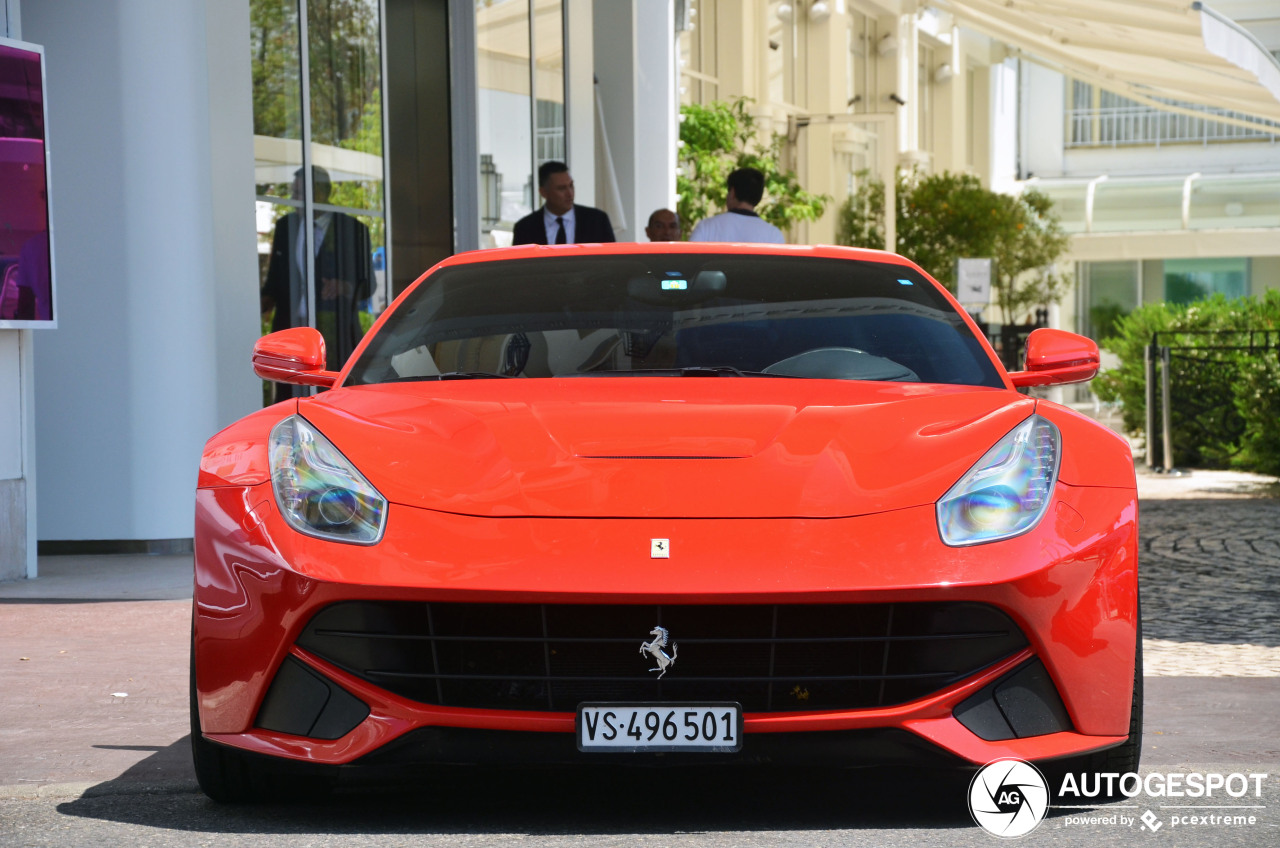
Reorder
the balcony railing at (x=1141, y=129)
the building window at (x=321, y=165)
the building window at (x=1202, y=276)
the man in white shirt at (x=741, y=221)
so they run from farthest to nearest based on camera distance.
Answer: the balcony railing at (x=1141, y=129) → the building window at (x=1202, y=276) → the building window at (x=321, y=165) → the man in white shirt at (x=741, y=221)

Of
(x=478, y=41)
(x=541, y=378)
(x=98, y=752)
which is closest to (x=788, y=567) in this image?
(x=541, y=378)

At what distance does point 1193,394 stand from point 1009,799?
1250 cm

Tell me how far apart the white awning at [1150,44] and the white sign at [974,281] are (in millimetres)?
2621

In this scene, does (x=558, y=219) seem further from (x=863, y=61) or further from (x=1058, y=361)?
(x=863, y=61)

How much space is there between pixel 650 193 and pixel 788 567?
41.6 feet

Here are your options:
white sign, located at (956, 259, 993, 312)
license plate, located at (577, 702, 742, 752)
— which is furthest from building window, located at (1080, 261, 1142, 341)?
license plate, located at (577, 702, 742, 752)

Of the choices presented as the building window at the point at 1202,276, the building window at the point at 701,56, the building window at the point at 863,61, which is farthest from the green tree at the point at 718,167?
the building window at the point at 1202,276

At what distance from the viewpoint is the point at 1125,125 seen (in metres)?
41.7

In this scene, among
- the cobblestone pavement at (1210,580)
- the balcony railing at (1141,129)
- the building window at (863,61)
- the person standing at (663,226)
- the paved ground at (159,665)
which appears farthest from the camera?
the balcony railing at (1141,129)

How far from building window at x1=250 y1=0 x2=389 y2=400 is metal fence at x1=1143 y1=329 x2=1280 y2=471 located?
7049 mm

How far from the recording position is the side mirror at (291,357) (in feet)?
13.9

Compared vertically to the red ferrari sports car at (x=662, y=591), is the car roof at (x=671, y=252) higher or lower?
higher

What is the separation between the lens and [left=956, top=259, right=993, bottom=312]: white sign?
1708 centimetres

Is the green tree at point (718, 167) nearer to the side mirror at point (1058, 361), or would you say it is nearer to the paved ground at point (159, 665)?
the paved ground at point (159, 665)
